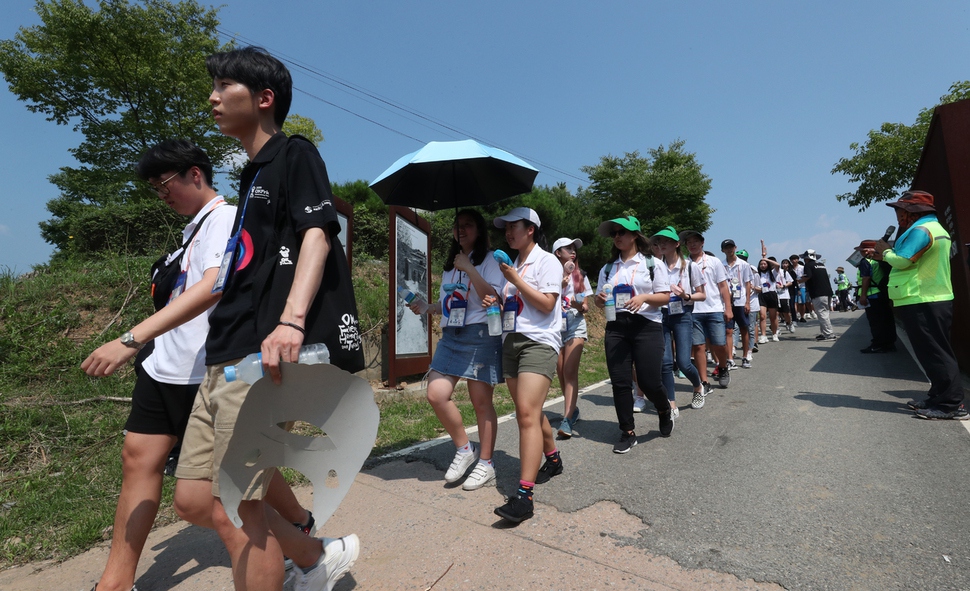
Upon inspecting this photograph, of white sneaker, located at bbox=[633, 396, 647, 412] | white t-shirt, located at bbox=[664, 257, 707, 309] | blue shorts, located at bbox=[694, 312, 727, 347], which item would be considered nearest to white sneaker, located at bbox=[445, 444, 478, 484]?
white sneaker, located at bbox=[633, 396, 647, 412]

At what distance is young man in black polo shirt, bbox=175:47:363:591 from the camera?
1.75 metres

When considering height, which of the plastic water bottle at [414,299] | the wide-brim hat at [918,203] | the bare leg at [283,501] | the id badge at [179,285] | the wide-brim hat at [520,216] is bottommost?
the bare leg at [283,501]

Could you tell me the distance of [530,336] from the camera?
3510 mm

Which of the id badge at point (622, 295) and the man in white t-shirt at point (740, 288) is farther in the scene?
the man in white t-shirt at point (740, 288)

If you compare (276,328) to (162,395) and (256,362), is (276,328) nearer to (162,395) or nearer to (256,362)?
(256,362)

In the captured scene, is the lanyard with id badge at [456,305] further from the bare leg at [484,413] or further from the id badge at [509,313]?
the bare leg at [484,413]

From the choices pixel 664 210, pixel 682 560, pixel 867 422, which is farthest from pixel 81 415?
pixel 664 210

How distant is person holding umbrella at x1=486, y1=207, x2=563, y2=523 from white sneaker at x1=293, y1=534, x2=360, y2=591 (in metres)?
1.10

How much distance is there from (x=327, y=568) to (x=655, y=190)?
1287 inches

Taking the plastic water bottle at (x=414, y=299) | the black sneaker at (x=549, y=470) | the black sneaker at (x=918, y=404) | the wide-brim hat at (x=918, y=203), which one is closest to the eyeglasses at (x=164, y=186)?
the plastic water bottle at (x=414, y=299)

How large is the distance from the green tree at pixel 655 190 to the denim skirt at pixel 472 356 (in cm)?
2872

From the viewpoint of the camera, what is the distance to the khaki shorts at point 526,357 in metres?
3.41

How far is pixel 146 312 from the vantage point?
639cm

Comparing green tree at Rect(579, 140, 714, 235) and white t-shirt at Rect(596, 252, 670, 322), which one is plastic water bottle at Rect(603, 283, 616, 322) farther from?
green tree at Rect(579, 140, 714, 235)
